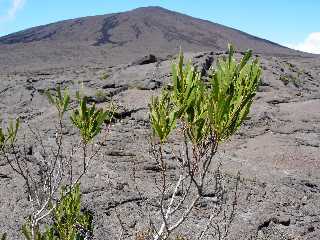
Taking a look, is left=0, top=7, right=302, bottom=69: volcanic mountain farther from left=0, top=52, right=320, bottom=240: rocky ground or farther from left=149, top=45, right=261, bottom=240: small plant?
left=149, top=45, right=261, bottom=240: small plant

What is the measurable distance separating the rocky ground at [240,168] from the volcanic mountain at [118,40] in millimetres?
38139

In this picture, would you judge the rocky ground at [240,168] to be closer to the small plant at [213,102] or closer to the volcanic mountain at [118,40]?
the small plant at [213,102]

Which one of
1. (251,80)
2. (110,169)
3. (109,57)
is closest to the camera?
(251,80)

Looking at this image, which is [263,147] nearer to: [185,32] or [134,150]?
[134,150]

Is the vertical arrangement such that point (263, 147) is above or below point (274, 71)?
below

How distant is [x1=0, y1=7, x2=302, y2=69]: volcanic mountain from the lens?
6169 centimetres

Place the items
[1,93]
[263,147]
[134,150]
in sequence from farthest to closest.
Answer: [1,93] < [263,147] < [134,150]

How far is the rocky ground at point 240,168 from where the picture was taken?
8.02 metres

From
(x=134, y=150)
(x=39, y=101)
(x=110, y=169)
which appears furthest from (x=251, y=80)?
(x=39, y=101)

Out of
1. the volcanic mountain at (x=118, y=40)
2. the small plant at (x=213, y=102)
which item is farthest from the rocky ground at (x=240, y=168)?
the volcanic mountain at (x=118, y=40)

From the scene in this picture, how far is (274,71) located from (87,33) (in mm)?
72360

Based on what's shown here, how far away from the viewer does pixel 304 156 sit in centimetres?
1120

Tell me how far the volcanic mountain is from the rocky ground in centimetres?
3814

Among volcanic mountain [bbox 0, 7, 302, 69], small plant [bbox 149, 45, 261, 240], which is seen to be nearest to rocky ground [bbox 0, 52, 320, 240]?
small plant [bbox 149, 45, 261, 240]
